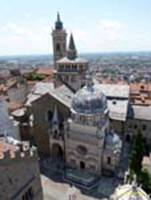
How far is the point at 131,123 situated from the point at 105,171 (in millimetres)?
11653

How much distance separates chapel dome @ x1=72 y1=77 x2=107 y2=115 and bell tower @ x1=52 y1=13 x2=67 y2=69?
20.6 meters

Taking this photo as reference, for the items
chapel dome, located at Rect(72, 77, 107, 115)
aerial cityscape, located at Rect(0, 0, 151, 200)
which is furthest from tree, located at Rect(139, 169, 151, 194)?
chapel dome, located at Rect(72, 77, 107, 115)

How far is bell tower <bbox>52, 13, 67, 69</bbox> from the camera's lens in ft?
172

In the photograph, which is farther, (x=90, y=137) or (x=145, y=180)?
(x=90, y=137)

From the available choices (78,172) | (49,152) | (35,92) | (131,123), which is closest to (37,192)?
(78,172)

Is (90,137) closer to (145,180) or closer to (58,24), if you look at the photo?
(145,180)

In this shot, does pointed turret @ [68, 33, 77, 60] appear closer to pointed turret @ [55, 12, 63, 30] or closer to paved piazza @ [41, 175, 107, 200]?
pointed turret @ [55, 12, 63, 30]

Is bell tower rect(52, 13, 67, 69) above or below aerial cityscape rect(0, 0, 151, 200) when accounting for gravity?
above

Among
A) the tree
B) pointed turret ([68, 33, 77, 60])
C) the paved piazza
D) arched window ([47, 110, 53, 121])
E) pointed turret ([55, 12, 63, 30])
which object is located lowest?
the paved piazza

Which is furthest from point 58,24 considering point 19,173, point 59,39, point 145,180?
point 19,173

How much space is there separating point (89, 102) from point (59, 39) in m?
23.5

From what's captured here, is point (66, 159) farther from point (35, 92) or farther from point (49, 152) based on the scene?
point (35, 92)

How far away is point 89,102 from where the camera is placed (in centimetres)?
3412

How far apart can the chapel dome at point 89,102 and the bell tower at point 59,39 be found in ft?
67.6
